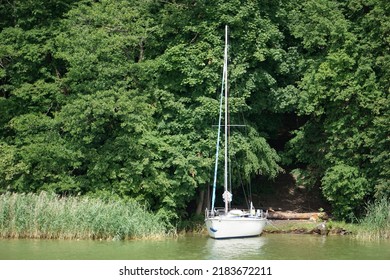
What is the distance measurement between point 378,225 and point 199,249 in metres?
8.36

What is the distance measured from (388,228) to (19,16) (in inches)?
812

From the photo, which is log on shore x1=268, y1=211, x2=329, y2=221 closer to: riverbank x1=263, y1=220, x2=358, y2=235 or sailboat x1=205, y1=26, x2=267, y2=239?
riverbank x1=263, y1=220, x2=358, y2=235

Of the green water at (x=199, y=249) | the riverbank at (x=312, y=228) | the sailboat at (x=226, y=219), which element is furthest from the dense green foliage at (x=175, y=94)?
the green water at (x=199, y=249)

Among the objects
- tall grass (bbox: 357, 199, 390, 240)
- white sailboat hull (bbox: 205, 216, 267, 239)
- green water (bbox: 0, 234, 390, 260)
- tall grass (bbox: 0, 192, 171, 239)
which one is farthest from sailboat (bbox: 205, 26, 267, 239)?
tall grass (bbox: 357, 199, 390, 240)

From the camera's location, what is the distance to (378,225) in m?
29.3

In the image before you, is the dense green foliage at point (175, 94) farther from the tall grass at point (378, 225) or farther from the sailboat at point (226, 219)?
the tall grass at point (378, 225)

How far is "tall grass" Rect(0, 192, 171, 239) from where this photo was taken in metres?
27.6

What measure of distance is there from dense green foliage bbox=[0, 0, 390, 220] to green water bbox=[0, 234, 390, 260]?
3995 mm

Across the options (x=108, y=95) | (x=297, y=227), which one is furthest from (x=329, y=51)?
(x=108, y=95)

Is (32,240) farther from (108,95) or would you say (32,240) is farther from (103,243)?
(108,95)

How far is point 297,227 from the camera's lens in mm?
32719

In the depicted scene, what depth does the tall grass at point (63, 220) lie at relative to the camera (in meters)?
27.6

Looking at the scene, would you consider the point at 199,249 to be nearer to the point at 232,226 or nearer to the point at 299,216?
the point at 232,226

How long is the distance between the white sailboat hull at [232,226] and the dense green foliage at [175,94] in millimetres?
2624
